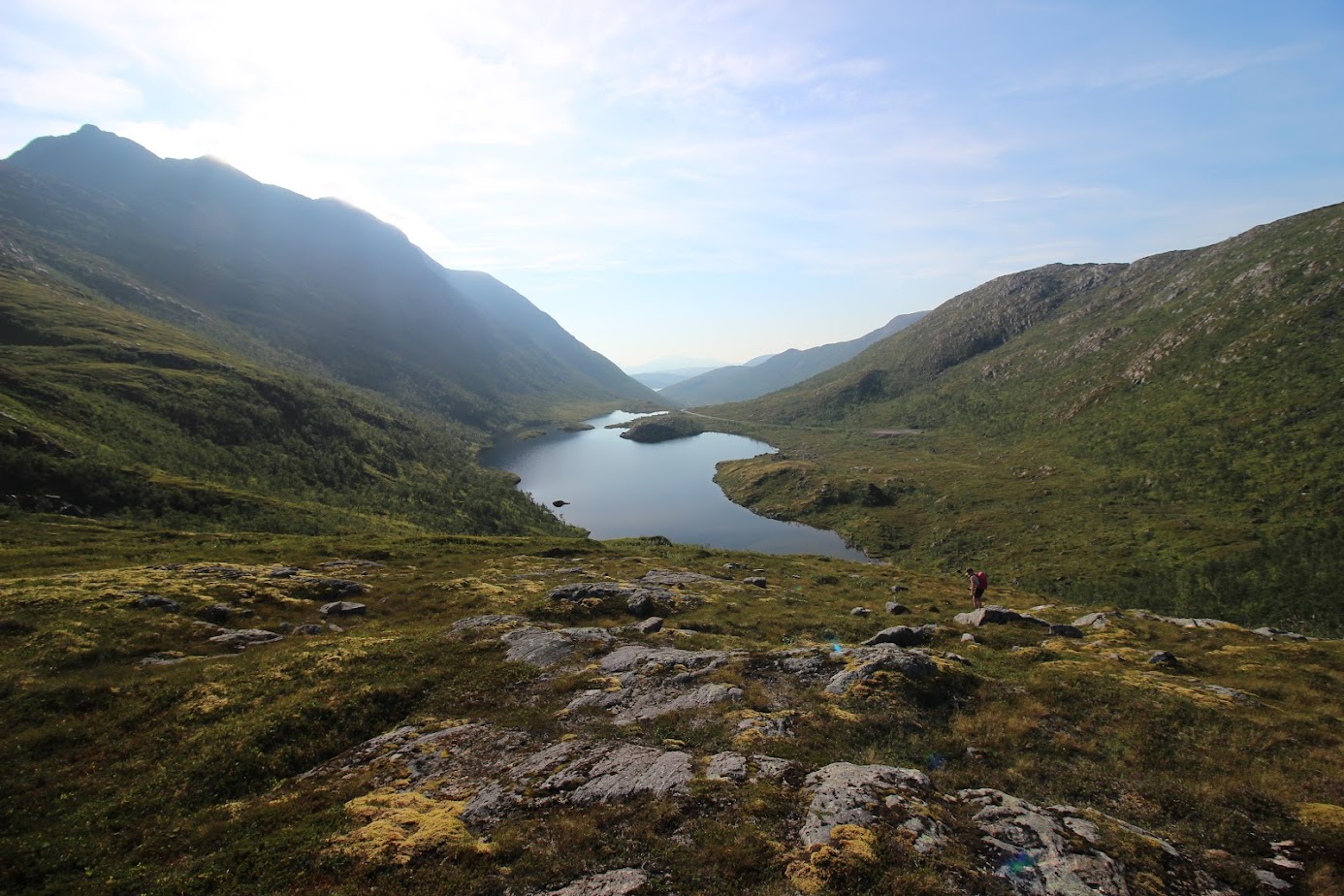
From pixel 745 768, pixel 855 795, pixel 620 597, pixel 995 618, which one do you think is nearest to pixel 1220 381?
pixel 995 618

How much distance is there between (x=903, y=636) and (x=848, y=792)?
1903 cm

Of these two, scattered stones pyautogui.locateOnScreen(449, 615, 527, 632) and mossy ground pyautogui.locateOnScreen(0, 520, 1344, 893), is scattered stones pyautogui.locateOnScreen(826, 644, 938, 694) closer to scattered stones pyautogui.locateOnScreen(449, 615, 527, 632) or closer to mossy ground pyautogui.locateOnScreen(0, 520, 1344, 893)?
mossy ground pyautogui.locateOnScreen(0, 520, 1344, 893)

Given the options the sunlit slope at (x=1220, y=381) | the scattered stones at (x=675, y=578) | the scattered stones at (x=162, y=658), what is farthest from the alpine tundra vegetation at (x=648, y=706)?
the sunlit slope at (x=1220, y=381)

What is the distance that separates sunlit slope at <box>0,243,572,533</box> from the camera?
73750mm

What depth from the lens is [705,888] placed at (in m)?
13.8

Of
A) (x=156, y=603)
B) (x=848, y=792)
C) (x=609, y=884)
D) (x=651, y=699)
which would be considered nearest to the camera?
(x=609, y=884)

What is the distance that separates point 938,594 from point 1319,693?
27.5 m

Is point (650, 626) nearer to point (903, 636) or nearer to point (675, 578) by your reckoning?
point (903, 636)

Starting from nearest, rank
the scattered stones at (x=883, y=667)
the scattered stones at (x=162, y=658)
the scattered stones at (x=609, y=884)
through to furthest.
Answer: the scattered stones at (x=609, y=884)
the scattered stones at (x=883, y=667)
the scattered stones at (x=162, y=658)

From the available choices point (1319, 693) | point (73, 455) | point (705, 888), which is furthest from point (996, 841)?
point (73, 455)

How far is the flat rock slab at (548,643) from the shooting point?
31.9m

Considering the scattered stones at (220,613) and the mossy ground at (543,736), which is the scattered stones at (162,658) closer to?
the mossy ground at (543,736)

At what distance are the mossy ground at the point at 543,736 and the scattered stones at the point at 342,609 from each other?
68.9 inches

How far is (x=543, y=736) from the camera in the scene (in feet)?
75.9
